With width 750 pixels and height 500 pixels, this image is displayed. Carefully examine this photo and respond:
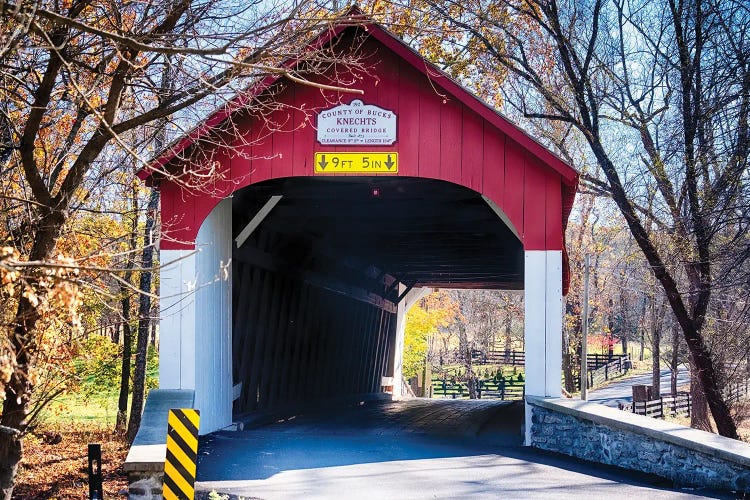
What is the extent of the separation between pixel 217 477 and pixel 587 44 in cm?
1079

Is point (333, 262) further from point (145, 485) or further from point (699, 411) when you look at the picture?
point (145, 485)

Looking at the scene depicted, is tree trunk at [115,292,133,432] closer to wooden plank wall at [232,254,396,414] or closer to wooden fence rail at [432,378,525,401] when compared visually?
wooden plank wall at [232,254,396,414]

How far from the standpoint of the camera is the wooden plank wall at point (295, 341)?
446 inches

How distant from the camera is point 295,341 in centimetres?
1400

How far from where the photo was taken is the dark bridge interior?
11.2 metres

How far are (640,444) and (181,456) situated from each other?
4.36 meters

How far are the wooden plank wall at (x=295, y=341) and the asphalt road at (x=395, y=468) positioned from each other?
1049 millimetres

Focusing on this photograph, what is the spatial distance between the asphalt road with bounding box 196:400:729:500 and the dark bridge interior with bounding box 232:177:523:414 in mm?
1690

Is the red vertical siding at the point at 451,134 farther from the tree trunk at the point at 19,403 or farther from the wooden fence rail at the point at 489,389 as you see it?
the wooden fence rail at the point at 489,389

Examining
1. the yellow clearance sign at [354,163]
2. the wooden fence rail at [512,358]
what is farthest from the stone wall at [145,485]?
the wooden fence rail at [512,358]

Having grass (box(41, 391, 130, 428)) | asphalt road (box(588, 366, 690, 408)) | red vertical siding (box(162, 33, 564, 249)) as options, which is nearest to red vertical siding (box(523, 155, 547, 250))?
red vertical siding (box(162, 33, 564, 249))

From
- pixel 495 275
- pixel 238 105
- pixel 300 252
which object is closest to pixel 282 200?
pixel 300 252

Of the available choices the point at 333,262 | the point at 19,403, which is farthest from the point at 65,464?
the point at 333,262

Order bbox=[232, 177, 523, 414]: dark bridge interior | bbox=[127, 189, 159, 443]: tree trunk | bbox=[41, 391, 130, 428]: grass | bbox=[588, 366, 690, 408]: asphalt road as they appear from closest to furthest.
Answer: bbox=[232, 177, 523, 414]: dark bridge interior < bbox=[127, 189, 159, 443]: tree trunk < bbox=[41, 391, 130, 428]: grass < bbox=[588, 366, 690, 408]: asphalt road
